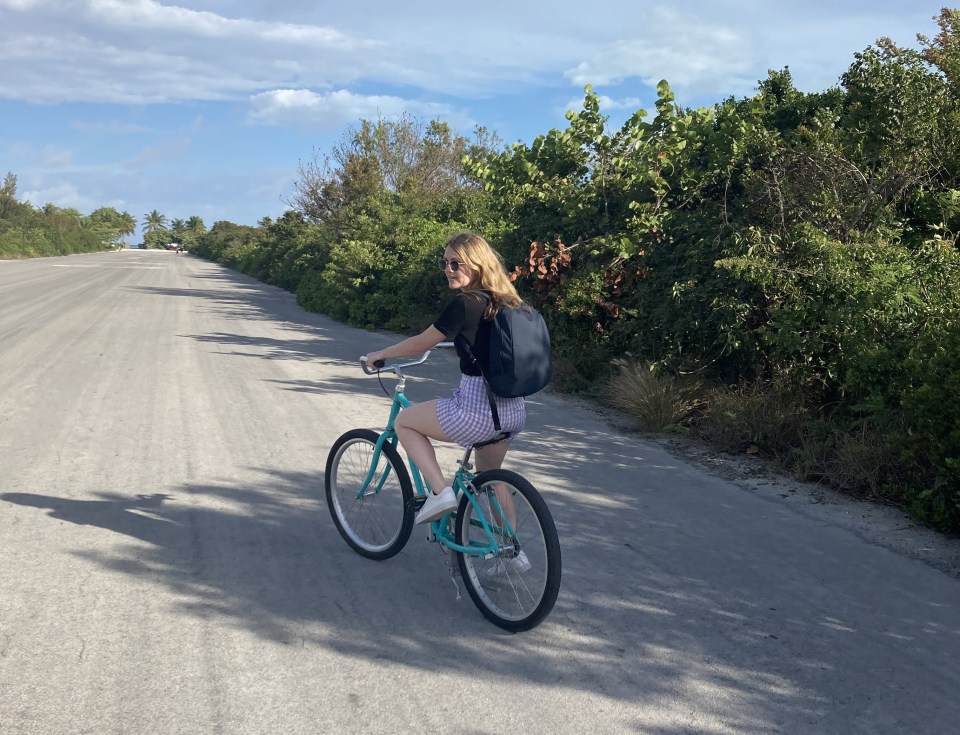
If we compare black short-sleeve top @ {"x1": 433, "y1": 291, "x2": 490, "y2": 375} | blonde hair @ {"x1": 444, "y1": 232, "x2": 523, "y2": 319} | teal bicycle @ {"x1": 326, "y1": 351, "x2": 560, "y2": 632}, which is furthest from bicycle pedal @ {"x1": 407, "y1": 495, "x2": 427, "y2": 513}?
blonde hair @ {"x1": 444, "y1": 232, "x2": 523, "y2": 319}

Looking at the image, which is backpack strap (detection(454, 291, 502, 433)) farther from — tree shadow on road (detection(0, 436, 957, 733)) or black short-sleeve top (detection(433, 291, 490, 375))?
tree shadow on road (detection(0, 436, 957, 733))

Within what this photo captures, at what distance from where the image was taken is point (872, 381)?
722cm

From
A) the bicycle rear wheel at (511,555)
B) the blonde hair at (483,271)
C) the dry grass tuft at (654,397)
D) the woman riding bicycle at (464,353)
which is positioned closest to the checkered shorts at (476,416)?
the woman riding bicycle at (464,353)

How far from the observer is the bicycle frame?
14.0 ft

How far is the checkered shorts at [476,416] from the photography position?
14.3 ft

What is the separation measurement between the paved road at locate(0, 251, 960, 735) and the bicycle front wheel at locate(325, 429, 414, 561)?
136 mm


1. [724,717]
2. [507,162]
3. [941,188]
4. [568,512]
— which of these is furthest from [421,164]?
[724,717]

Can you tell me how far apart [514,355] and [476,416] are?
395 millimetres

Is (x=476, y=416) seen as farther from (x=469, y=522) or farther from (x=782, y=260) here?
(x=782, y=260)

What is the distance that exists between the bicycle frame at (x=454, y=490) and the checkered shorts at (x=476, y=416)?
0.11m

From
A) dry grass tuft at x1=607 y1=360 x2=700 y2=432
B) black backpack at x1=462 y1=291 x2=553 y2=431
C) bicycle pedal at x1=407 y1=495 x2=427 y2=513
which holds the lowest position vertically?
bicycle pedal at x1=407 y1=495 x2=427 y2=513

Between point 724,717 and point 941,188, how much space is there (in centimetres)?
776

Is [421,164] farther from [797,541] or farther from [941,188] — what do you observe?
[797,541]

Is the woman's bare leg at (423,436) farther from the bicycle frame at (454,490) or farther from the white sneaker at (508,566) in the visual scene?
the white sneaker at (508,566)
